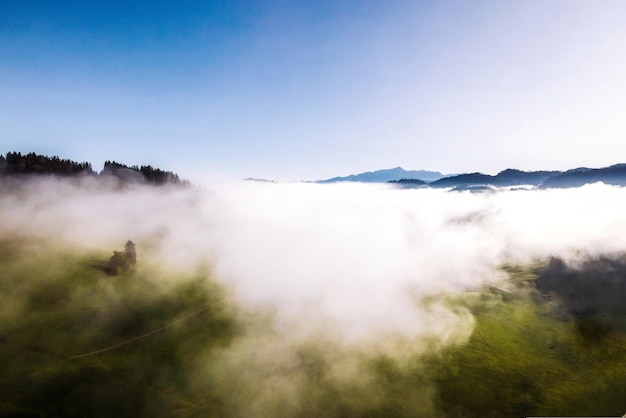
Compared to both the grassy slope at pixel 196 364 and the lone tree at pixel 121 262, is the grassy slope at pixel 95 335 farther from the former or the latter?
the lone tree at pixel 121 262

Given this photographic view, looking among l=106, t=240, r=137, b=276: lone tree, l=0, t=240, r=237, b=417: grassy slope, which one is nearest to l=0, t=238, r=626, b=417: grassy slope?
l=0, t=240, r=237, b=417: grassy slope

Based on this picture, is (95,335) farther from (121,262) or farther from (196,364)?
(121,262)

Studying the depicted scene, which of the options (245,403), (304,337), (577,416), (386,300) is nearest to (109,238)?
(304,337)

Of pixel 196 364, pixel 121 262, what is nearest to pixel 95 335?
pixel 196 364

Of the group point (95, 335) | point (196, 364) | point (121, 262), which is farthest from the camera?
point (121, 262)

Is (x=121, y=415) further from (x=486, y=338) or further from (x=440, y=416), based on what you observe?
(x=486, y=338)

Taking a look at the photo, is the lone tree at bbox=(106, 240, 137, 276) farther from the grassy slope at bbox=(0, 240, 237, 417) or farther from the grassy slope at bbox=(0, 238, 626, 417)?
the grassy slope at bbox=(0, 238, 626, 417)

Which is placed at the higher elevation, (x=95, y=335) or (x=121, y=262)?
(x=121, y=262)

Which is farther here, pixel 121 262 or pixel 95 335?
pixel 121 262

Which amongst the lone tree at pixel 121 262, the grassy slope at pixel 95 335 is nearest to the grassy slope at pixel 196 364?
the grassy slope at pixel 95 335
